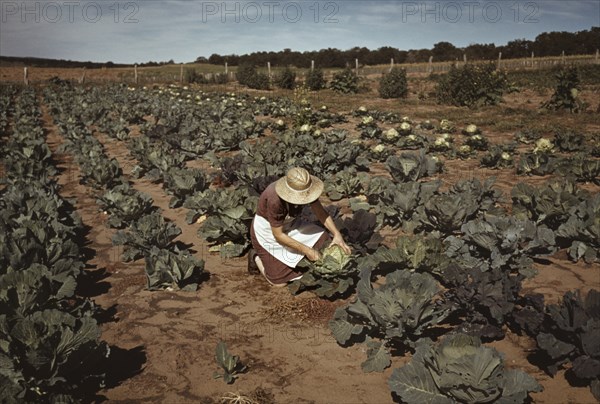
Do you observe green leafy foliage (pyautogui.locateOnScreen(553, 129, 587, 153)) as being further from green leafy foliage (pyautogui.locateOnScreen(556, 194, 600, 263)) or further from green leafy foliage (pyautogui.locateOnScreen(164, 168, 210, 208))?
green leafy foliage (pyautogui.locateOnScreen(164, 168, 210, 208))

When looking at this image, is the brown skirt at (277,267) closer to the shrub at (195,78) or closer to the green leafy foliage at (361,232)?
the green leafy foliage at (361,232)

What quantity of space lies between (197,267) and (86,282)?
141cm

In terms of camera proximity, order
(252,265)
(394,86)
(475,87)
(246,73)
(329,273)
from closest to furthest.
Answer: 1. (329,273)
2. (252,265)
3. (475,87)
4. (394,86)
5. (246,73)

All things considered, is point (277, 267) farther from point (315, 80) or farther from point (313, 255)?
point (315, 80)

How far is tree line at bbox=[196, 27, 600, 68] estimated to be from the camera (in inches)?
2378

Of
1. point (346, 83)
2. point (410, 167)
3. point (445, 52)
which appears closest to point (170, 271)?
point (410, 167)

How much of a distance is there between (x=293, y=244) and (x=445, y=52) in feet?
251

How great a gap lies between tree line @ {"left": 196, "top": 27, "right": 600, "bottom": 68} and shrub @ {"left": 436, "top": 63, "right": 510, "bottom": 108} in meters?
34.3

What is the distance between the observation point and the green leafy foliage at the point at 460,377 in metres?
2.57

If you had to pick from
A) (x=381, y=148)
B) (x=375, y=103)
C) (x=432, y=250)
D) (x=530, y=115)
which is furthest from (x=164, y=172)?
(x=375, y=103)

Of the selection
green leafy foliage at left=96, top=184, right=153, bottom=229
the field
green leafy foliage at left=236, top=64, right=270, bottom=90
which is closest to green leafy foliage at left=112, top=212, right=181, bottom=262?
the field

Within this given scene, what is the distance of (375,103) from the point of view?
67.9ft

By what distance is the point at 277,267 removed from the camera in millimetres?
4633

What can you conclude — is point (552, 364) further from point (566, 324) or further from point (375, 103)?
point (375, 103)
